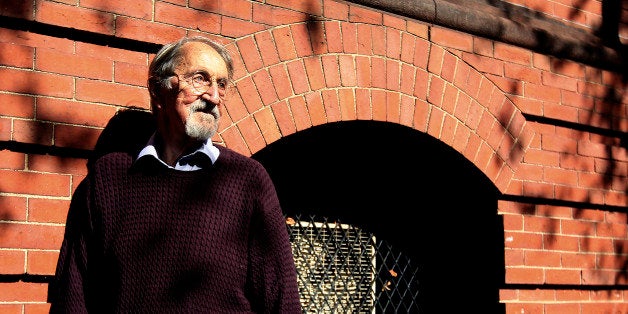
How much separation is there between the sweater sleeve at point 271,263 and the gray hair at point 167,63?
20.6 inches

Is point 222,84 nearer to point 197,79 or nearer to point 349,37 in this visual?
point 197,79

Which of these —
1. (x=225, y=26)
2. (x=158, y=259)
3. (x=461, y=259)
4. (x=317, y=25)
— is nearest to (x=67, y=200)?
(x=158, y=259)

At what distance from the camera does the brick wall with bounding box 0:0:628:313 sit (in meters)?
2.95

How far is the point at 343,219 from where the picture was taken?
438 cm

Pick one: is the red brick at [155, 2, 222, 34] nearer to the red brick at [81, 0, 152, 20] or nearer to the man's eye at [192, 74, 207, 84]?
the red brick at [81, 0, 152, 20]

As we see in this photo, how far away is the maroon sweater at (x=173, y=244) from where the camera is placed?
8.79ft

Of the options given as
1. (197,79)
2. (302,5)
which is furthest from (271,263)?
(302,5)

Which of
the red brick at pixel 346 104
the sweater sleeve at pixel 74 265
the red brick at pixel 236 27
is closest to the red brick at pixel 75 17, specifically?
the red brick at pixel 236 27

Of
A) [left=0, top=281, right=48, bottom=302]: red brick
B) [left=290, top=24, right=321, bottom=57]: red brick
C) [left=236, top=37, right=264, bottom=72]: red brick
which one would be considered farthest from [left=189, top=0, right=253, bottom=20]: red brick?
[left=0, top=281, right=48, bottom=302]: red brick

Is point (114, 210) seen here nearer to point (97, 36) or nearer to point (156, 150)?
point (156, 150)

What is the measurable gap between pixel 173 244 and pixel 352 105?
4.40 ft

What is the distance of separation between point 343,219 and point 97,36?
1.84m

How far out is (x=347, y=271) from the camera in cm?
433

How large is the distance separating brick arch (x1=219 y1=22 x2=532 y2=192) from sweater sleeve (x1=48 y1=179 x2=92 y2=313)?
29.4 inches
